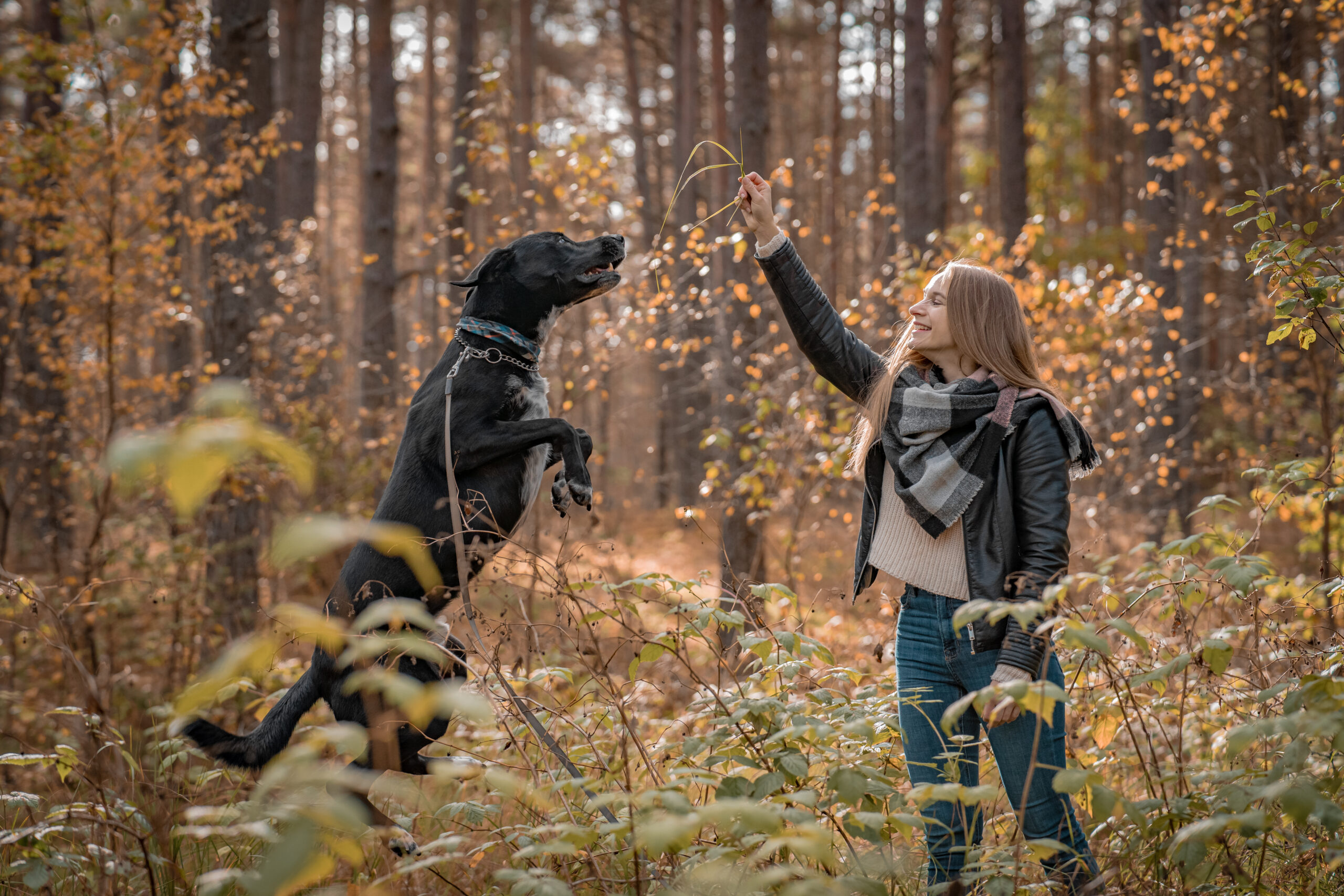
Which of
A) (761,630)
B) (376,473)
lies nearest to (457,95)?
(376,473)

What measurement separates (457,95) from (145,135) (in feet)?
21.1

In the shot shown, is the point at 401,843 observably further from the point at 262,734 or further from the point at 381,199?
the point at 381,199

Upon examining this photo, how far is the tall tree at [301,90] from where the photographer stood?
1189 centimetres

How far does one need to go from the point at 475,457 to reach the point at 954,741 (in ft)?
5.81

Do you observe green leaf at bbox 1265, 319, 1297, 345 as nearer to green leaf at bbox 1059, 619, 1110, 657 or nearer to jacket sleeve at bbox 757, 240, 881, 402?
jacket sleeve at bbox 757, 240, 881, 402

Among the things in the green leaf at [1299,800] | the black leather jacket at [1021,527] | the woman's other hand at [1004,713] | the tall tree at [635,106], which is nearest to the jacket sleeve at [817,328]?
the black leather jacket at [1021,527]

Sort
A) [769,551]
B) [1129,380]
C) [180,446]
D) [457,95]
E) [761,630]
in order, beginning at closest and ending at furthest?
1. [180,446]
2. [761,630]
3. [1129,380]
4. [769,551]
5. [457,95]

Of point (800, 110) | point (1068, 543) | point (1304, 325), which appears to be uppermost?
point (800, 110)

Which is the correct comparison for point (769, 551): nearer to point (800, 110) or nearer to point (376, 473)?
point (376, 473)

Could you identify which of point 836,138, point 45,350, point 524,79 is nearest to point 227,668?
point 45,350

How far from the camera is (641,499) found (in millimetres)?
17484

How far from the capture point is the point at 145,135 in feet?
20.1

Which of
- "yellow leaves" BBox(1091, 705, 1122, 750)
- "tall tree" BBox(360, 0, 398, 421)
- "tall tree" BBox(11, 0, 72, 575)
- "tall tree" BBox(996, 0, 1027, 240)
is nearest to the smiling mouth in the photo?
"yellow leaves" BBox(1091, 705, 1122, 750)

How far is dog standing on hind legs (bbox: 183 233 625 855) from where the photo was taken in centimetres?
288
